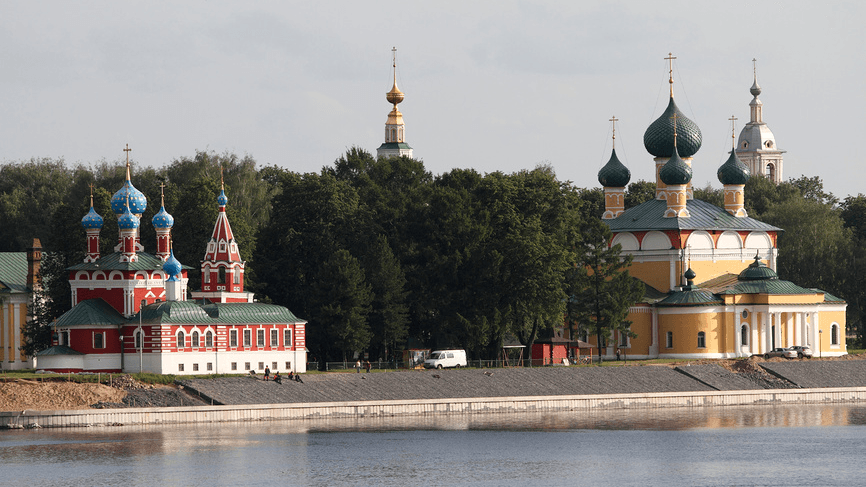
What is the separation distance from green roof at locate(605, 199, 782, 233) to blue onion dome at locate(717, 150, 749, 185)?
1.96m

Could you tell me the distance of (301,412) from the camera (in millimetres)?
62250

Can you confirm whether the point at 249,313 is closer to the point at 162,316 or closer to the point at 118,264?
the point at 162,316

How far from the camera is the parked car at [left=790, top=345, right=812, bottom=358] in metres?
81.6

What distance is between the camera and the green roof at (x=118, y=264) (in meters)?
68.8

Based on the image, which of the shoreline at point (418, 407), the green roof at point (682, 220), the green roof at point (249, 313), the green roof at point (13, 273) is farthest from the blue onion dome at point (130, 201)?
the green roof at point (682, 220)

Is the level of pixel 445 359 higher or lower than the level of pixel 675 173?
lower

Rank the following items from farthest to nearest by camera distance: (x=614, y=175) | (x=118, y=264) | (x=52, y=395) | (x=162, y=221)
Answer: (x=614, y=175)
(x=162, y=221)
(x=118, y=264)
(x=52, y=395)

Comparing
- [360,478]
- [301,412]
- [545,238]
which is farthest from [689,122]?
[360,478]

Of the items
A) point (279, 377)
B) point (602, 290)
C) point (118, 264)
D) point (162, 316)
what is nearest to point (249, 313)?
point (162, 316)

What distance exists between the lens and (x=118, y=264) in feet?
226

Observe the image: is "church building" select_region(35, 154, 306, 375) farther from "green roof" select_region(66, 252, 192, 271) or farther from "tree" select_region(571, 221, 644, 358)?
"tree" select_region(571, 221, 644, 358)

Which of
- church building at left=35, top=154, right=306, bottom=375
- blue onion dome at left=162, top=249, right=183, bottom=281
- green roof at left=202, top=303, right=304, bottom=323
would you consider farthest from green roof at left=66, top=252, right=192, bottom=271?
green roof at left=202, top=303, right=304, bottom=323

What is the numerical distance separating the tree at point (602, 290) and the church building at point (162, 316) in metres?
15.5

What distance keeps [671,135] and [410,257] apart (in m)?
20.9
